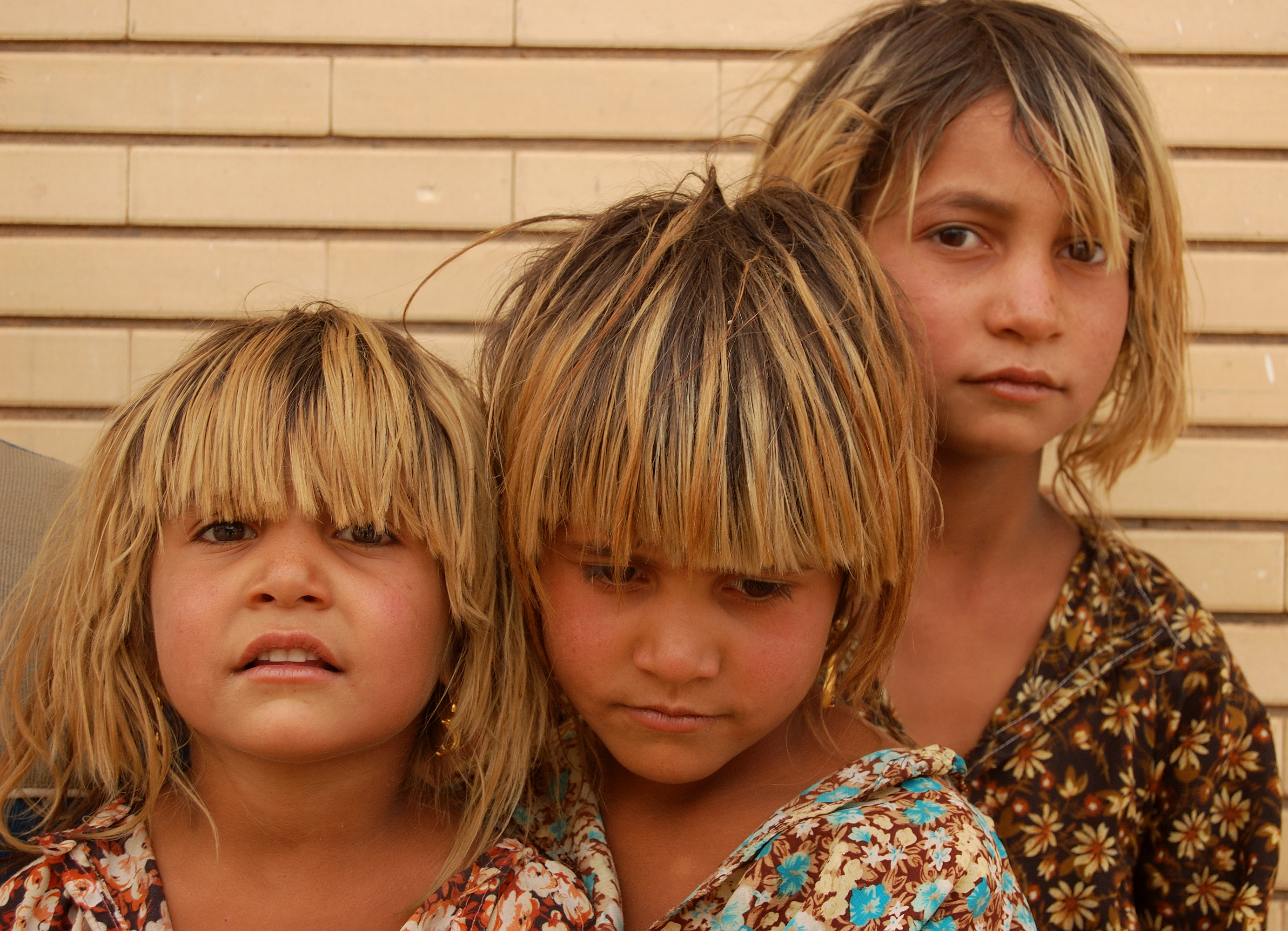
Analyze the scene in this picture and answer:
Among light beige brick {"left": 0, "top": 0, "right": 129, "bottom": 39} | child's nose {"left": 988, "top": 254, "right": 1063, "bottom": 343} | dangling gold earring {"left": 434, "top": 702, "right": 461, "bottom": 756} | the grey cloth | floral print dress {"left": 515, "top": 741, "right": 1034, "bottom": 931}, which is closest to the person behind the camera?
floral print dress {"left": 515, "top": 741, "right": 1034, "bottom": 931}

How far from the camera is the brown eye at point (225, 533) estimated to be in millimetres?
1420

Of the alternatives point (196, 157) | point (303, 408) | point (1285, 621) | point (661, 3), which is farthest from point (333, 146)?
point (1285, 621)

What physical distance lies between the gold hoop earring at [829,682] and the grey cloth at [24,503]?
Result: 4.17 ft

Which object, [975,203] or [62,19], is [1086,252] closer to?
[975,203]

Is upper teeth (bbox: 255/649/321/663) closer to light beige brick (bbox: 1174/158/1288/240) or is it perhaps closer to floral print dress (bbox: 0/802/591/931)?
floral print dress (bbox: 0/802/591/931)

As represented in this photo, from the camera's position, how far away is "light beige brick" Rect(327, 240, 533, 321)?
2613 mm

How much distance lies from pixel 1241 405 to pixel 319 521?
7.35 ft

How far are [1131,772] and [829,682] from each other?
639 mm

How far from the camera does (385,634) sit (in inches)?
54.8

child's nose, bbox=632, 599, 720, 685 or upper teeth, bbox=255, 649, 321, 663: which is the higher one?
child's nose, bbox=632, 599, 720, 685

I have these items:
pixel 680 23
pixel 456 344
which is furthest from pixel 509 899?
pixel 680 23

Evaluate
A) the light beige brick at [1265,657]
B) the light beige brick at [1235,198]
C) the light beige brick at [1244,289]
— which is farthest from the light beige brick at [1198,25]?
the light beige brick at [1265,657]

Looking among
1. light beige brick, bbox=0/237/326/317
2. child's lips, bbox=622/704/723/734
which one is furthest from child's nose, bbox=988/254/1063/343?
light beige brick, bbox=0/237/326/317

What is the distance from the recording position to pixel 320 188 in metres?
2.59
